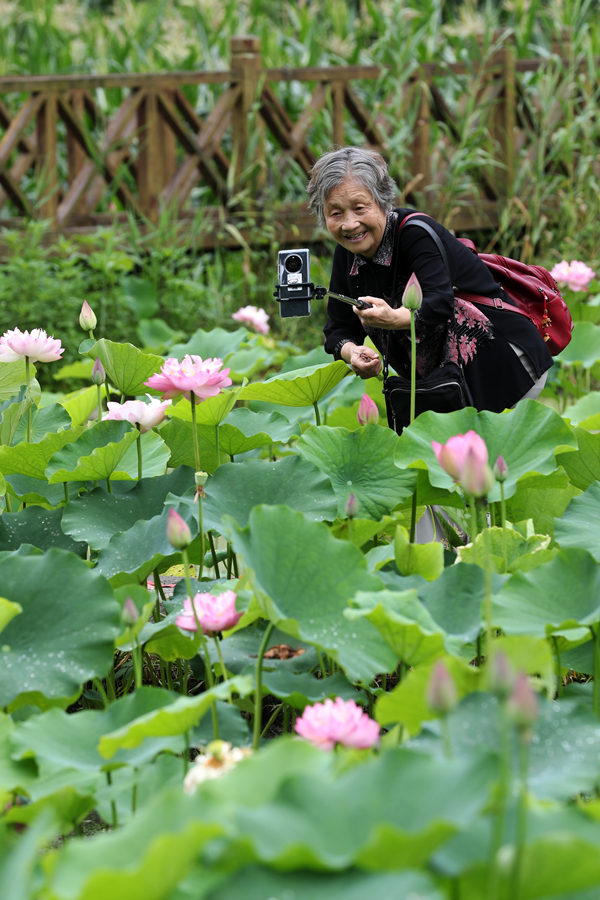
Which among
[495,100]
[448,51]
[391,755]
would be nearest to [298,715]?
[391,755]

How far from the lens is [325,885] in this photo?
0.80m

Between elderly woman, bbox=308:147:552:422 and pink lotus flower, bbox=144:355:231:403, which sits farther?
elderly woman, bbox=308:147:552:422

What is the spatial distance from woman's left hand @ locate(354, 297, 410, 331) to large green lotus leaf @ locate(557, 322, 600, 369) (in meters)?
1.38

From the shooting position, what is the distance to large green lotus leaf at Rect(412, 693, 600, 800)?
40.0 inches

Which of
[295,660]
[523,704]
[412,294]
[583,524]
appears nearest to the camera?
[523,704]

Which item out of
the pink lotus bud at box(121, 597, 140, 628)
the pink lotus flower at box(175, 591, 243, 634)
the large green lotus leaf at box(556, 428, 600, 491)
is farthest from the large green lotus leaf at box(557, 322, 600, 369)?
the pink lotus bud at box(121, 597, 140, 628)

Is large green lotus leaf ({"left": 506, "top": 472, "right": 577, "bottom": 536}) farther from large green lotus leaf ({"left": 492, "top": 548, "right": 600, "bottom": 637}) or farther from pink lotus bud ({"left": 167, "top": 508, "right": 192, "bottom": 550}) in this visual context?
pink lotus bud ({"left": 167, "top": 508, "right": 192, "bottom": 550})

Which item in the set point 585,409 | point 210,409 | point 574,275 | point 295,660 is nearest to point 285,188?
point 574,275

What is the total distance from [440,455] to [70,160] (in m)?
4.88

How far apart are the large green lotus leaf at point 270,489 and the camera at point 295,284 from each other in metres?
0.38

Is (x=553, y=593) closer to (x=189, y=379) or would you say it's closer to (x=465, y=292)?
(x=189, y=379)

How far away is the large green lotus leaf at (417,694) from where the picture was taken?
111 centimetres

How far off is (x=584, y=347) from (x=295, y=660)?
208cm

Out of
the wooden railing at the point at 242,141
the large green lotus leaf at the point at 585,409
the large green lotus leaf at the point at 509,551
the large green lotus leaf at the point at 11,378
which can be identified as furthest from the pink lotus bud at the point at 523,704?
the wooden railing at the point at 242,141
